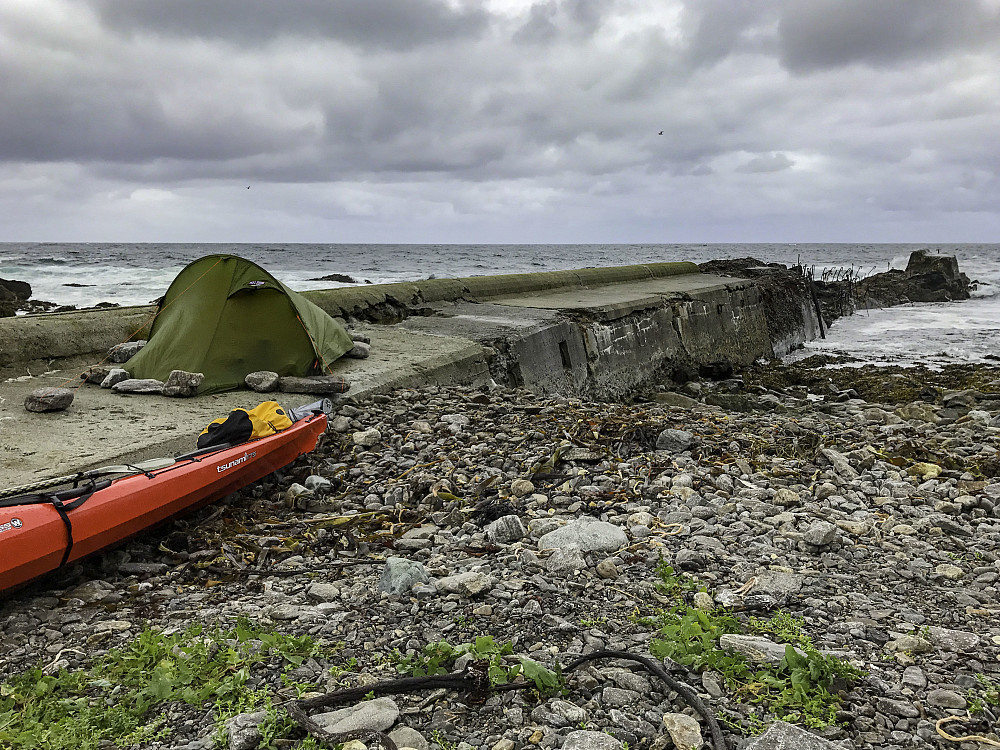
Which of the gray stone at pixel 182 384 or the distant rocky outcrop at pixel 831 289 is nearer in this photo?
the gray stone at pixel 182 384

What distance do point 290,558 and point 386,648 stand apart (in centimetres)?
119

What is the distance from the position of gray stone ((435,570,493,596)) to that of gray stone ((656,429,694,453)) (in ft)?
7.90

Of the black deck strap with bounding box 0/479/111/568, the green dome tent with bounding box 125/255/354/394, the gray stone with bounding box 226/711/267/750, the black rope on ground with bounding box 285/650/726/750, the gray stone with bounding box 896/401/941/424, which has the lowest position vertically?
the gray stone with bounding box 896/401/941/424

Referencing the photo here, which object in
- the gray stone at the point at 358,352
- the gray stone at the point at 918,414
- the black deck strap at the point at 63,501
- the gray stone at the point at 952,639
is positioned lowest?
the gray stone at the point at 918,414

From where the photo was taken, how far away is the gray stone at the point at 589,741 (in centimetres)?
189

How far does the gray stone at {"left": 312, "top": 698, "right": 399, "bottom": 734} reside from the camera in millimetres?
2014

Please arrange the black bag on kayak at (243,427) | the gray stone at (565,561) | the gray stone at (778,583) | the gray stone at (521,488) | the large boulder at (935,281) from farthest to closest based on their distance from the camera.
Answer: the large boulder at (935,281), the black bag on kayak at (243,427), the gray stone at (521,488), the gray stone at (565,561), the gray stone at (778,583)

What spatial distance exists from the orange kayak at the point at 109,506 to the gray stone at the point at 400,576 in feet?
4.43

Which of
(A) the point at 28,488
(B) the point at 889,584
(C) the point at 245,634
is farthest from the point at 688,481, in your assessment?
(A) the point at 28,488

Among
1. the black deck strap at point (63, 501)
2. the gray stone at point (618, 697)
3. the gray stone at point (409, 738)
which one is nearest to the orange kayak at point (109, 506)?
the black deck strap at point (63, 501)

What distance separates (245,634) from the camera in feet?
8.43

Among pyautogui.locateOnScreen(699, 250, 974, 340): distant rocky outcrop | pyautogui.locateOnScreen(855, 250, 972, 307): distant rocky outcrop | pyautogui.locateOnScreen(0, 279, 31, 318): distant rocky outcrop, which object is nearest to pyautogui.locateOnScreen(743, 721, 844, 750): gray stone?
pyautogui.locateOnScreen(699, 250, 974, 340): distant rocky outcrop

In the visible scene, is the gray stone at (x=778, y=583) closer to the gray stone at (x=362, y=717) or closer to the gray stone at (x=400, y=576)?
the gray stone at (x=400, y=576)

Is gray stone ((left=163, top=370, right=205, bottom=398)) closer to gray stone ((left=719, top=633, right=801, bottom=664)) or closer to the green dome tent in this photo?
the green dome tent
